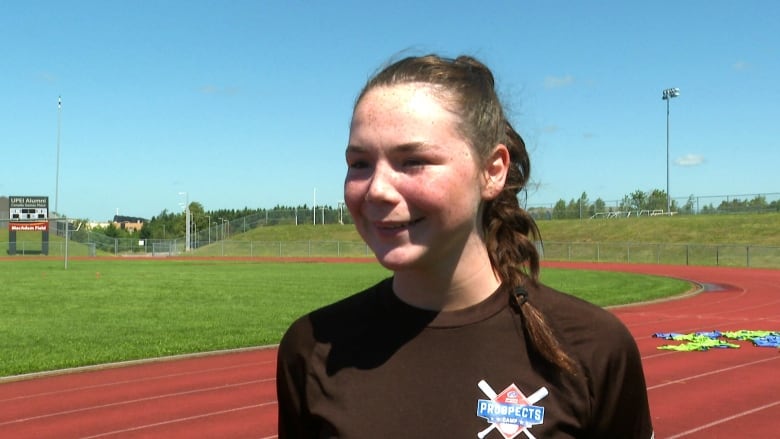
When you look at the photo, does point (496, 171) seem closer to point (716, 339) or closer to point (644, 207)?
point (716, 339)

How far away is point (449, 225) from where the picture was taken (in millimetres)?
1631

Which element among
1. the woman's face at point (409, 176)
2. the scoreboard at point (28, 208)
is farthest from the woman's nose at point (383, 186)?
the scoreboard at point (28, 208)

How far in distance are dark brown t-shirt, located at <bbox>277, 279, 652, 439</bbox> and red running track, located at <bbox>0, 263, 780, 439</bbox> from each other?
5505mm

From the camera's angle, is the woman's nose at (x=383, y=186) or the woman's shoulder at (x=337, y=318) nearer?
the woman's nose at (x=383, y=186)

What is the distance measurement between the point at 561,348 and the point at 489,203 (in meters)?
0.39

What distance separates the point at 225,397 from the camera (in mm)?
8594

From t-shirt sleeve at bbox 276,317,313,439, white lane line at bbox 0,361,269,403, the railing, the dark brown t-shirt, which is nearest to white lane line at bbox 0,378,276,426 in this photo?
white lane line at bbox 0,361,269,403

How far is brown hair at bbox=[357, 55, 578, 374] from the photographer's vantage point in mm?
1669

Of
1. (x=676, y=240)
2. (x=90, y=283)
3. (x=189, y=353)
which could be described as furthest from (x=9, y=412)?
(x=676, y=240)

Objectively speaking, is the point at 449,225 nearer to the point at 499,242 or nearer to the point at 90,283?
the point at 499,242

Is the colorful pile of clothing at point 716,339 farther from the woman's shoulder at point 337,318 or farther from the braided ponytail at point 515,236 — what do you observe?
the woman's shoulder at point 337,318

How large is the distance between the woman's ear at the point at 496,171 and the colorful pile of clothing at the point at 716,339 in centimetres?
1068

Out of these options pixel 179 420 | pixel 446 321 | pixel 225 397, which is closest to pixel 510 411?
pixel 446 321

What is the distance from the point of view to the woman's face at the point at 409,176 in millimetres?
1587
